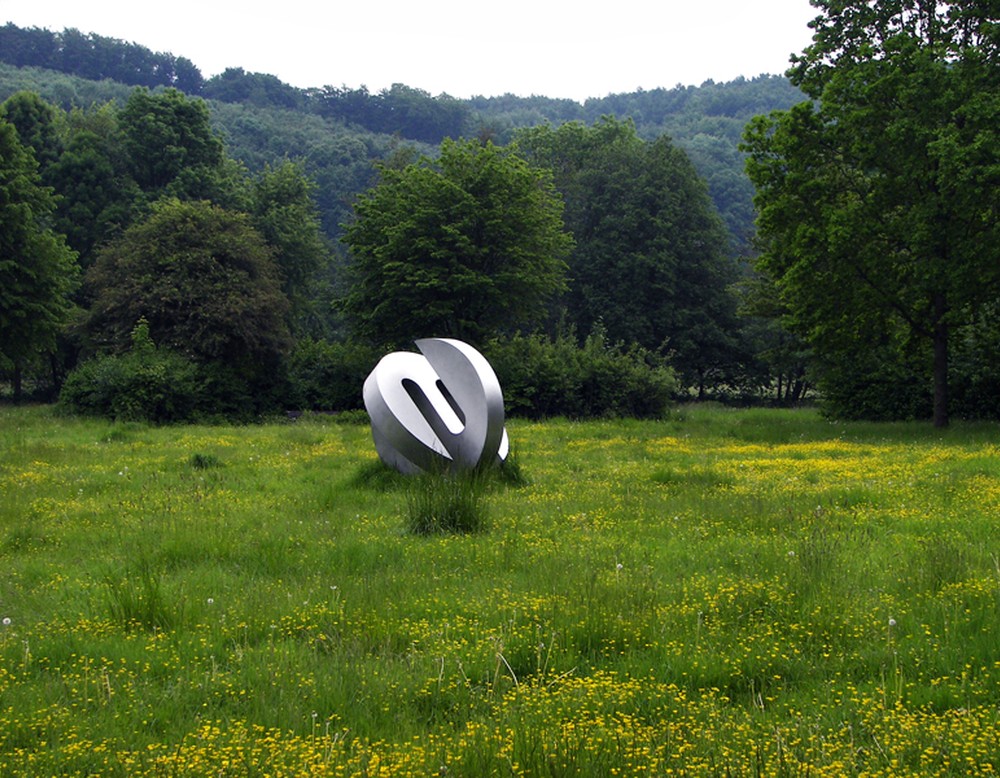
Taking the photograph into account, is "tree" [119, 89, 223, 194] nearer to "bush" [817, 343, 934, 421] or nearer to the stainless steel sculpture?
"bush" [817, 343, 934, 421]

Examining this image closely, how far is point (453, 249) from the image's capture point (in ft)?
115

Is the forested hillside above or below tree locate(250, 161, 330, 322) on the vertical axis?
above

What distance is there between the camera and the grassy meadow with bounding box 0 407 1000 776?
411cm

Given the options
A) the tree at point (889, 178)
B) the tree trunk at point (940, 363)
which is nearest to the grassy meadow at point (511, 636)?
the tree at point (889, 178)

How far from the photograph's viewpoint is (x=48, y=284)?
3144cm

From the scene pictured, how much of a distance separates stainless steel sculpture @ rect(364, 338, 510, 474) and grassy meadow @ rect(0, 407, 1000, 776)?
1436 millimetres

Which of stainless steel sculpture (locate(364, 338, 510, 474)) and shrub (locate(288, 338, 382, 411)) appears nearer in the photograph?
stainless steel sculpture (locate(364, 338, 510, 474))

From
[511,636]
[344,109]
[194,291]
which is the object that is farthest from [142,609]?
[344,109]

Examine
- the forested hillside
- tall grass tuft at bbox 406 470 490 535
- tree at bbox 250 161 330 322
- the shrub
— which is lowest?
the shrub

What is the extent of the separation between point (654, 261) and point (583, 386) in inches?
642

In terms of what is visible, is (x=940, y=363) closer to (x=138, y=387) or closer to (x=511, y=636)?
(x=511, y=636)

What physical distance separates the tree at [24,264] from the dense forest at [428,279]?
0.54 ft

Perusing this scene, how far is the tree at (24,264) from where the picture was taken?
30.2 m

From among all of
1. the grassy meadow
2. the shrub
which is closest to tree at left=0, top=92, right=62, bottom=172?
the shrub
